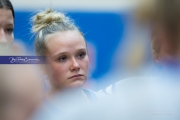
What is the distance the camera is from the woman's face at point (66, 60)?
226 centimetres

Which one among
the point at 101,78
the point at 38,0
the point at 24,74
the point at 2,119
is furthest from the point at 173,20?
the point at 2,119

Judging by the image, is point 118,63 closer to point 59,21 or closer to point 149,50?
point 149,50

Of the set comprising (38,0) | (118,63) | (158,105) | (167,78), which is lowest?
(158,105)

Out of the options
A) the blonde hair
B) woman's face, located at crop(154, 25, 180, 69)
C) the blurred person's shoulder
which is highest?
the blonde hair

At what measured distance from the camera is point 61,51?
2.26m

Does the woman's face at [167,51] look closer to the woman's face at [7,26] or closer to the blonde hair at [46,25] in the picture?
the blonde hair at [46,25]

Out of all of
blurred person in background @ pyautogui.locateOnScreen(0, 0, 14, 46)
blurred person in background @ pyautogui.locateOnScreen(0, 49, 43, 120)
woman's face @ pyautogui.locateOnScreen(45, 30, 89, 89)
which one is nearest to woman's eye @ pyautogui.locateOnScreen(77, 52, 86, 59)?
woman's face @ pyautogui.locateOnScreen(45, 30, 89, 89)

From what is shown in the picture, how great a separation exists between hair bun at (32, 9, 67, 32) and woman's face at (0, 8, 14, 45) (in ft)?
0.47

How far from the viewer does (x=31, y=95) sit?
7.61 ft

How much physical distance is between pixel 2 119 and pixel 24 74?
328 millimetres

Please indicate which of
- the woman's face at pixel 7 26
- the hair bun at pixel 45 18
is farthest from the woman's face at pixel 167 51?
the woman's face at pixel 7 26

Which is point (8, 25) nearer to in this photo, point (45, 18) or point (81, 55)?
point (45, 18)

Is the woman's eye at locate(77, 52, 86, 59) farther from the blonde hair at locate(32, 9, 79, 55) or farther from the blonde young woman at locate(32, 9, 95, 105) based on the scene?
the blonde hair at locate(32, 9, 79, 55)

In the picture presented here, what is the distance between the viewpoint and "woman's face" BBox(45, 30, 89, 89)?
2.26 meters
